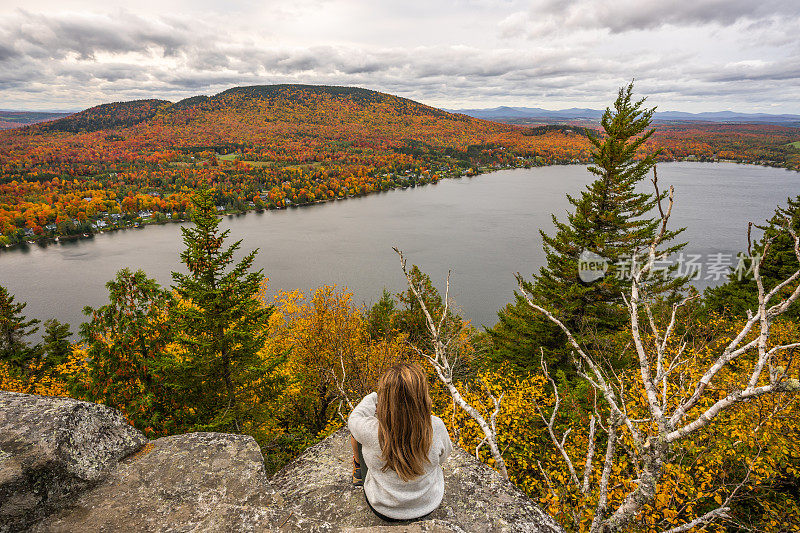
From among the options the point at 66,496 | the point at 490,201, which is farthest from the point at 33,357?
the point at 490,201

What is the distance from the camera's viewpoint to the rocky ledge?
11.6 feet

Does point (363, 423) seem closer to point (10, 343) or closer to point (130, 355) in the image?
point (130, 355)

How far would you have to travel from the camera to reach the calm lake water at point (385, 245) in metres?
48.5

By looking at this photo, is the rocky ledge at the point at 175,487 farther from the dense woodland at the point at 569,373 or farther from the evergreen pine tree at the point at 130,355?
the evergreen pine tree at the point at 130,355

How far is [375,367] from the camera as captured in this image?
634 inches

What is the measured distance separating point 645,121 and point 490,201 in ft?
310

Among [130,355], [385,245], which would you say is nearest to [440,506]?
[130,355]

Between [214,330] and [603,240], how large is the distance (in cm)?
1273

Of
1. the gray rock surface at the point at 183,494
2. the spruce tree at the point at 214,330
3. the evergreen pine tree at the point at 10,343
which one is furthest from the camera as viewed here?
the evergreen pine tree at the point at 10,343

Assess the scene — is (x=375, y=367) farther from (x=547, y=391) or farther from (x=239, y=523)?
(x=239, y=523)

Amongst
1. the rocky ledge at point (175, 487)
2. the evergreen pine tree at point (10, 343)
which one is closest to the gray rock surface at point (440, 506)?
the rocky ledge at point (175, 487)

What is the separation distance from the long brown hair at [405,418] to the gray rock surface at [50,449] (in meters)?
3.49

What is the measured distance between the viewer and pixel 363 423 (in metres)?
3.29

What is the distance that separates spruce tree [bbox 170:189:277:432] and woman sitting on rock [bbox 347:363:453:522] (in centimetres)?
661
